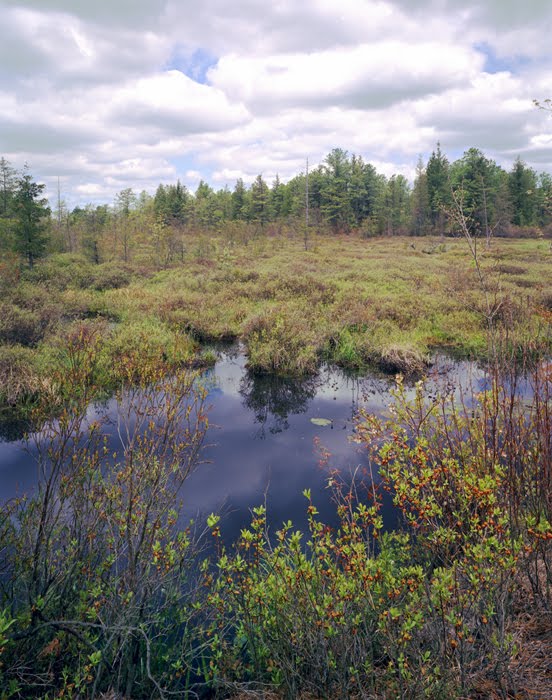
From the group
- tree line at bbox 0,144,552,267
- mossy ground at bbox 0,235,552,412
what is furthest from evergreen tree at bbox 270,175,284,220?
mossy ground at bbox 0,235,552,412

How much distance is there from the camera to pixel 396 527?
5.70 m

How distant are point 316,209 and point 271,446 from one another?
183 feet

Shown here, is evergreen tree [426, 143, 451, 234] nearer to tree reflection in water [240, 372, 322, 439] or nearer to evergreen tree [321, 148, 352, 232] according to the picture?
evergreen tree [321, 148, 352, 232]

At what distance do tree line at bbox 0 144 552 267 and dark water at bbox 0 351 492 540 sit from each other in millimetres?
22979

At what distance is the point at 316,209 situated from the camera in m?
59.5

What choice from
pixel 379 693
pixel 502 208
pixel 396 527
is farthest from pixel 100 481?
pixel 502 208

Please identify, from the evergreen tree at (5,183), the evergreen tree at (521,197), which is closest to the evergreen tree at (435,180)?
the evergreen tree at (521,197)

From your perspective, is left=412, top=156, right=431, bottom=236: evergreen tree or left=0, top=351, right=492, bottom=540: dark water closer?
left=0, top=351, right=492, bottom=540: dark water

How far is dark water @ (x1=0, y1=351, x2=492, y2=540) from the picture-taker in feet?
20.8

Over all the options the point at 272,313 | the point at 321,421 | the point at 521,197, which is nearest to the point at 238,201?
the point at 521,197

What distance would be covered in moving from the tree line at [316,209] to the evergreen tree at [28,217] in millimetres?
9470

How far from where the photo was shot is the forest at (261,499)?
9.74 ft

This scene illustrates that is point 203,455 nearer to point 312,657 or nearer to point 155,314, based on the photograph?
point 312,657

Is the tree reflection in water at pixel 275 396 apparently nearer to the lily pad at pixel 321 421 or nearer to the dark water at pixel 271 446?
the dark water at pixel 271 446
